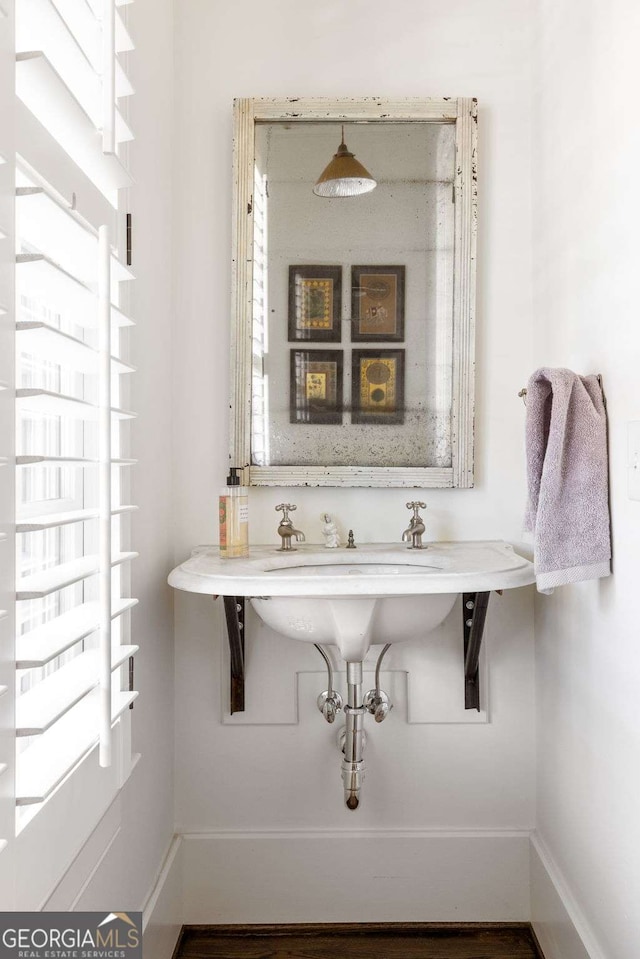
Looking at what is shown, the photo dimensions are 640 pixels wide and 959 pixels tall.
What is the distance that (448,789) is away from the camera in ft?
5.27

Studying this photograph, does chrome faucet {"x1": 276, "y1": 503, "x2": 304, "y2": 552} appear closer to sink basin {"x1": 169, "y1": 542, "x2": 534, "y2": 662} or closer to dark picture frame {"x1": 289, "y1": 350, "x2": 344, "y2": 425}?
sink basin {"x1": 169, "y1": 542, "x2": 534, "y2": 662}

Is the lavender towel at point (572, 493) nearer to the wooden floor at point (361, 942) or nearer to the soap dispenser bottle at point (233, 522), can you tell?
the soap dispenser bottle at point (233, 522)

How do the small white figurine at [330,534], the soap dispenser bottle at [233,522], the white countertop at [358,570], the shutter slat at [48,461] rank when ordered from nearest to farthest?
the shutter slat at [48,461] < the white countertop at [358,570] < the soap dispenser bottle at [233,522] < the small white figurine at [330,534]

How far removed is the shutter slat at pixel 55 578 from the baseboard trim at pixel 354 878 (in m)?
0.99

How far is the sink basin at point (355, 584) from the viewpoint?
1.19m

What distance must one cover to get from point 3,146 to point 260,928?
1.62 m

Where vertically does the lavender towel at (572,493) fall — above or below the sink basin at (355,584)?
above

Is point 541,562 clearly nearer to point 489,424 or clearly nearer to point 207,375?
point 489,424

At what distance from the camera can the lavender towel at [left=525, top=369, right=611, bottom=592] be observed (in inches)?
45.2

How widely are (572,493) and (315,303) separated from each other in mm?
750

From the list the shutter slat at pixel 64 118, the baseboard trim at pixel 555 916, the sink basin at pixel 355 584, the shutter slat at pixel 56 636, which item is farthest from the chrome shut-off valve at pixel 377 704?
the shutter slat at pixel 64 118

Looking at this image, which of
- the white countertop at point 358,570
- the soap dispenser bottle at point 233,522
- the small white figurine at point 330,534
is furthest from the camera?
the small white figurine at point 330,534

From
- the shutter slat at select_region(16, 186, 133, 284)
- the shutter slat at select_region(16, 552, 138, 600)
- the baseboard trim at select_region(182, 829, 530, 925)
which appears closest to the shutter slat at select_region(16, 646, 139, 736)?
the shutter slat at select_region(16, 552, 138, 600)

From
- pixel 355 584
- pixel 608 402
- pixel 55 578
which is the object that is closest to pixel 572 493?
pixel 608 402
